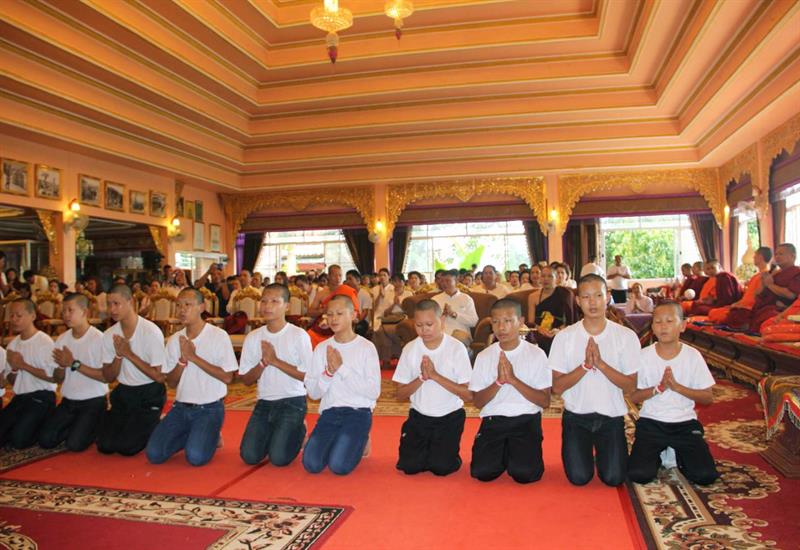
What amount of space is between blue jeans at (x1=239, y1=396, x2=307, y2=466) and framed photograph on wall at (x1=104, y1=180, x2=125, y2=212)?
302 inches

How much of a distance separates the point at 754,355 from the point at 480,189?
25.0 feet

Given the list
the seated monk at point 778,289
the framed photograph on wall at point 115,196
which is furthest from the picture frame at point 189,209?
the seated monk at point 778,289

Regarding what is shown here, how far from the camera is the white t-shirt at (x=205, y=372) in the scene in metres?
3.77

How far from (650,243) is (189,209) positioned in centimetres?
1020

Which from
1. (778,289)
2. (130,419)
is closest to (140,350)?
(130,419)

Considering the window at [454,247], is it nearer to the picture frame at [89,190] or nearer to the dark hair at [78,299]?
the picture frame at [89,190]

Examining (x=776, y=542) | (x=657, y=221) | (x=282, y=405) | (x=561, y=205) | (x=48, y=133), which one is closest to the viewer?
(x=776, y=542)

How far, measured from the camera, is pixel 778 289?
613 cm

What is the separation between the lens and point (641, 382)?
10.5ft

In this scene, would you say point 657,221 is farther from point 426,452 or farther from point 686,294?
point 426,452

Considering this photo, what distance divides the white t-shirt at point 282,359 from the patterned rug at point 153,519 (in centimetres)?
89

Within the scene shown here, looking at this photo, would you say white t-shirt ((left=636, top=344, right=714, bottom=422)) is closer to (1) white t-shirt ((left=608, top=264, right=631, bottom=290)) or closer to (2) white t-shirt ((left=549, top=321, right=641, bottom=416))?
(2) white t-shirt ((left=549, top=321, right=641, bottom=416))

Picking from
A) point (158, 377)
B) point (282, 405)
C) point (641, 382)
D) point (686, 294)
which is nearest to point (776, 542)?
point (641, 382)

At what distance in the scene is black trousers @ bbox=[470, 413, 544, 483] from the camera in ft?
10.2
